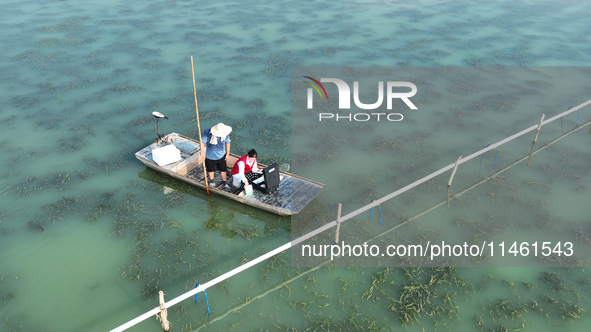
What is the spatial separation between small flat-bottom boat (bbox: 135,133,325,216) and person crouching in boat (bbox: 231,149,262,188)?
0.27 metres

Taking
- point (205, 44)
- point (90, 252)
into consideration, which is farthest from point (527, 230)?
point (205, 44)

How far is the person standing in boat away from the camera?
29.1 feet

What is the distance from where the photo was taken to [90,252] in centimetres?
850

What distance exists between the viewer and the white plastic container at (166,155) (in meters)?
10.0

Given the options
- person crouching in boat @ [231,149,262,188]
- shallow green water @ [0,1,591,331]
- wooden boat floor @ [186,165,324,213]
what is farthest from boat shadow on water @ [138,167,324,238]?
person crouching in boat @ [231,149,262,188]

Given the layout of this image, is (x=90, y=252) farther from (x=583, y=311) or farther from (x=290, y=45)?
(x=290, y=45)

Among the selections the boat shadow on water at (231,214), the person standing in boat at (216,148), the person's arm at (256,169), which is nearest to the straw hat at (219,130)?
→ the person standing in boat at (216,148)

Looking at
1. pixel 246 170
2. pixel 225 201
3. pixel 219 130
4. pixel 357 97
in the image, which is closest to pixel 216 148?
pixel 219 130

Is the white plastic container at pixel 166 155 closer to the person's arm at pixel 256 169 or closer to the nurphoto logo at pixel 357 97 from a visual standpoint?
the person's arm at pixel 256 169

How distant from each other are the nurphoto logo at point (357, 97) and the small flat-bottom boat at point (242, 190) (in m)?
4.56

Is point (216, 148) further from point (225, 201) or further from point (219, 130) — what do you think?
point (225, 201)

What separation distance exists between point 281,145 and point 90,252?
6035mm

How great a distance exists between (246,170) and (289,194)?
50.0 inches

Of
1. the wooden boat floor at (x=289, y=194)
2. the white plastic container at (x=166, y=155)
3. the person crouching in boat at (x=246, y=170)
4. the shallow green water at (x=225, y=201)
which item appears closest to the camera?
the shallow green water at (x=225, y=201)
